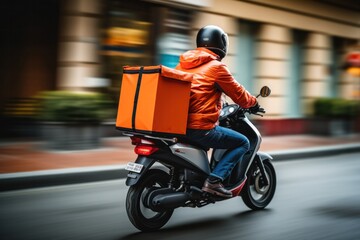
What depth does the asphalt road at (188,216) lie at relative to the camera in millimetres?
4746

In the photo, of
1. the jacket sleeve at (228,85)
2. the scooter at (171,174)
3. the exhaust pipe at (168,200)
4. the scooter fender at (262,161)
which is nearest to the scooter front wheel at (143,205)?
the scooter at (171,174)

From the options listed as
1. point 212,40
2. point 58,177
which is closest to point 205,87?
point 212,40

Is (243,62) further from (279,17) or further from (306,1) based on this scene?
(306,1)

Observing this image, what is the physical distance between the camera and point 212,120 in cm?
491

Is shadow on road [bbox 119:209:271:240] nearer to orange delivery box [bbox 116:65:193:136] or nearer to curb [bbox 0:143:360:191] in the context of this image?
orange delivery box [bbox 116:65:193:136]

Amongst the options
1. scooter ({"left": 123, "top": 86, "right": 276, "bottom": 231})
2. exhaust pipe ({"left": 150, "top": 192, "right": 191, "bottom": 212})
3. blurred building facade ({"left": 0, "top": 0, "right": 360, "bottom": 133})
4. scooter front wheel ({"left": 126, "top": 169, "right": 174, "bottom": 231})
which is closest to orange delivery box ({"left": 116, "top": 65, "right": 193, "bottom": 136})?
scooter ({"left": 123, "top": 86, "right": 276, "bottom": 231})

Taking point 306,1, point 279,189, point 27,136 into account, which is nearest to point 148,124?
point 279,189

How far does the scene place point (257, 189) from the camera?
19.2 feet

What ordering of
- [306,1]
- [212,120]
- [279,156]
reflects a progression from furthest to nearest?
1. [306,1]
2. [279,156]
3. [212,120]

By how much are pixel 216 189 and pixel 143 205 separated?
0.75 metres

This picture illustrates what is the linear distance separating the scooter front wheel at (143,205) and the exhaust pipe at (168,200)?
113mm

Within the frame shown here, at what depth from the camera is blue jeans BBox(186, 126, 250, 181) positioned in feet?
16.2

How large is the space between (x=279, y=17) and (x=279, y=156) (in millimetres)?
6287

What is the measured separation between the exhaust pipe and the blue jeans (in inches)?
16.0
